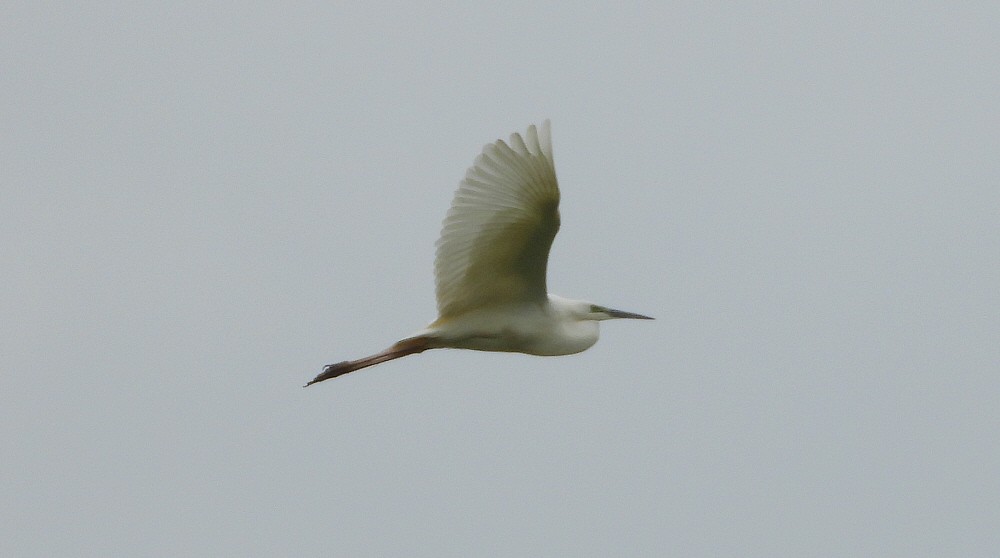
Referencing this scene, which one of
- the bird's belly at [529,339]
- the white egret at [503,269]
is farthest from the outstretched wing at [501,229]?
the bird's belly at [529,339]

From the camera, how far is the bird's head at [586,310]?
12.3 meters

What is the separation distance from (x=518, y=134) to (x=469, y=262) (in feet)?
4.50

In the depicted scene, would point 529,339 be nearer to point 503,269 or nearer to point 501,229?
point 503,269

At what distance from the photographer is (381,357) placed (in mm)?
12305

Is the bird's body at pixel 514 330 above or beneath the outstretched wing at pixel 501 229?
beneath

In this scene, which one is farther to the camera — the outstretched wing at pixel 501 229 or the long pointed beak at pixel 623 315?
the long pointed beak at pixel 623 315

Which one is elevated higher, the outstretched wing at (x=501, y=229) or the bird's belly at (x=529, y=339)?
the outstretched wing at (x=501, y=229)

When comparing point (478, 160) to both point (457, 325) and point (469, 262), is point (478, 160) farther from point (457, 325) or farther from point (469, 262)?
point (457, 325)

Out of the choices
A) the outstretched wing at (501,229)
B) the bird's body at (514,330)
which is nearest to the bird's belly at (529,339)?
the bird's body at (514,330)

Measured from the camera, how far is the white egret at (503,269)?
10.6 metres

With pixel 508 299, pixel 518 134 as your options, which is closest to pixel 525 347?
pixel 508 299

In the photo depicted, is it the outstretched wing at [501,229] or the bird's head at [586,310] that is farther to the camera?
the bird's head at [586,310]

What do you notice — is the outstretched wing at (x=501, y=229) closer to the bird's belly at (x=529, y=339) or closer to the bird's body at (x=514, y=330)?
the bird's body at (x=514, y=330)

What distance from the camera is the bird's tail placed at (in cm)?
1212
